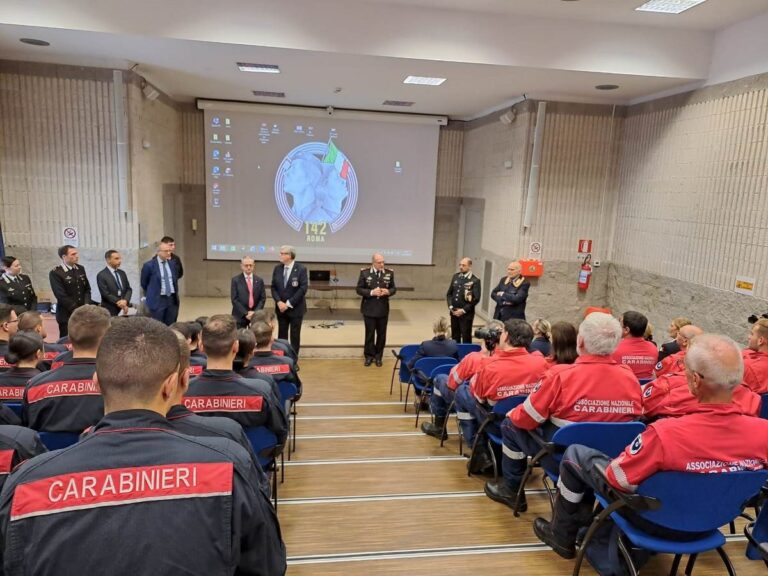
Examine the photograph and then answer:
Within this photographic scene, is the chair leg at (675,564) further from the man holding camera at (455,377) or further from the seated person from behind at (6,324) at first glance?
the seated person from behind at (6,324)

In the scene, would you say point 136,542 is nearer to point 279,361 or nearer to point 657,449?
point 657,449

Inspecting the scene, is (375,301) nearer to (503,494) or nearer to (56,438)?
(503,494)

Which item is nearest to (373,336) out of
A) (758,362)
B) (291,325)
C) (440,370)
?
(291,325)

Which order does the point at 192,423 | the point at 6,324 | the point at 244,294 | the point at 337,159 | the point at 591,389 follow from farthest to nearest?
the point at 337,159 → the point at 244,294 → the point at 6,324 → the point at 591,389 → the point at 192,423

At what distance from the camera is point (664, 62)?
616 centimetres

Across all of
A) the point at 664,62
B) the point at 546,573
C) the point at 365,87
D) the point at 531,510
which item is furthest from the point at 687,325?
the point at 365,87

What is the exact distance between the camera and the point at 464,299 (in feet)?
21.9

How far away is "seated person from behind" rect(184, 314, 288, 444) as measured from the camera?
2.61 meters

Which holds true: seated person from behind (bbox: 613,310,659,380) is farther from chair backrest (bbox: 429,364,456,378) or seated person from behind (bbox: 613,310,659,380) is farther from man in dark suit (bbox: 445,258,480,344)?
man in dark suit (bbox: 445,258,480,344)

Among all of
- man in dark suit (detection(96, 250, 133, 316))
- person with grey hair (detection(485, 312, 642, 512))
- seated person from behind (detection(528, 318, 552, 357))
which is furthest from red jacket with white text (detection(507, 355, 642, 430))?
man in dark suit (detection(96, 250, 133, 316))

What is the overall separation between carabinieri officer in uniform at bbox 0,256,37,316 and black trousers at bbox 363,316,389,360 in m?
4.03

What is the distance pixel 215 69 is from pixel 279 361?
4.89 meters

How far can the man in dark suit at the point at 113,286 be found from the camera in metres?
5.93

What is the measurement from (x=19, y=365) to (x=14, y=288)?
3229mm
